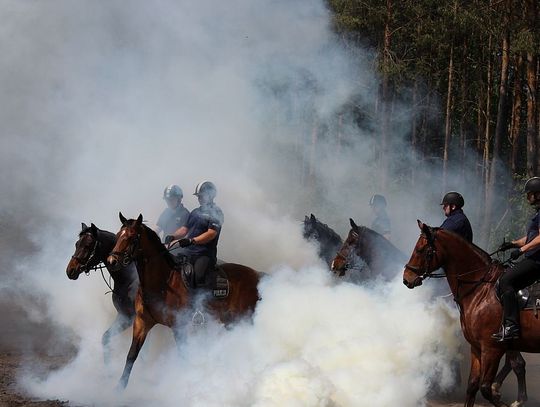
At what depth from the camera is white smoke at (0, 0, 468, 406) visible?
33.7ft

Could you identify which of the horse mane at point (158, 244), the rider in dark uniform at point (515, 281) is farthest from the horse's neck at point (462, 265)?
the horse mane at point (158, 244)

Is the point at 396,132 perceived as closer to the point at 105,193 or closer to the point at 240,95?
the point at 240,95

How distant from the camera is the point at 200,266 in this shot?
12.2 metres

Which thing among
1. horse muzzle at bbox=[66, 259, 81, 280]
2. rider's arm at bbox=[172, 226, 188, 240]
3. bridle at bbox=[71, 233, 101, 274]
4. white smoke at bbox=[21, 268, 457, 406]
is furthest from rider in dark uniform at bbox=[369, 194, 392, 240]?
horse muzzle at bbox=[66, 259, 81, 280]

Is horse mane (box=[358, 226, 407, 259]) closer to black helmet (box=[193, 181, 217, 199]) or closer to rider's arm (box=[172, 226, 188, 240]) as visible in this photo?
black helmet (box=[193, 181, 217, 199])

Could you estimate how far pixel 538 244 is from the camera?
962cm

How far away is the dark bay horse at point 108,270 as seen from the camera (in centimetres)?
1210

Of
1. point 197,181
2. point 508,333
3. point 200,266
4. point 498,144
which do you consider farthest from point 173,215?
point 498,144

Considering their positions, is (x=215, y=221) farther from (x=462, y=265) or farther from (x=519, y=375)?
(x=519, y=375)

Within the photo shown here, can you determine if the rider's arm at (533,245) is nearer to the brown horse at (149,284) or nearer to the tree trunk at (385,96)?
the brown horse at (149,284)

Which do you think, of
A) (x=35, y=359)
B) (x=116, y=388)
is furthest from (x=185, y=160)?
(x=116, y=388)

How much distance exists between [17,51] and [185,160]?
531 centimetres

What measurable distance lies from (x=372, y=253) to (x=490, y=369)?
3.97 m

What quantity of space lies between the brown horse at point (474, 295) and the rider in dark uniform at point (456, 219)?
91 centimetres
